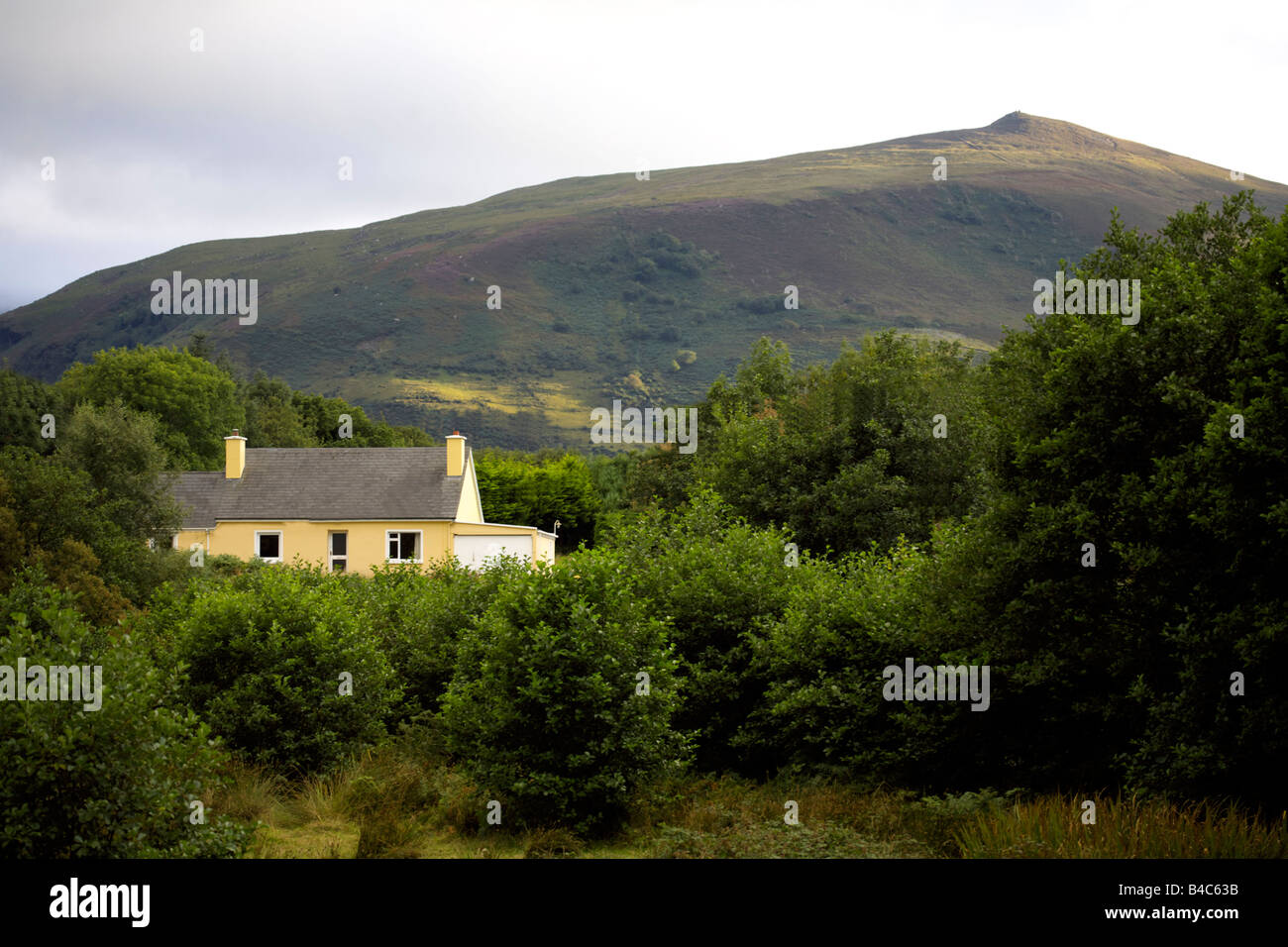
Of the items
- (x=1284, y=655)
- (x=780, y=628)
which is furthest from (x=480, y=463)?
(x=1284, y=655)

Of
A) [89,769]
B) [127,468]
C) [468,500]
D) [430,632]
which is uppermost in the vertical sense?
[127,468]

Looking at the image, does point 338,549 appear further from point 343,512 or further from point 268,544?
point 268,544

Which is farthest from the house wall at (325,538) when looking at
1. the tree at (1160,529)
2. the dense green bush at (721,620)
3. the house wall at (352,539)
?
the tree at (1160,529)

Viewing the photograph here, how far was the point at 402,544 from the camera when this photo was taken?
54906 millimetres

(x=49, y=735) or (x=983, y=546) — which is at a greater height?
(x=983, y=546)

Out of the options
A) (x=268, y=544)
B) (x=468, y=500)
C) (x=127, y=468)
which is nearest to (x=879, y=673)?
(x=127, y=468)

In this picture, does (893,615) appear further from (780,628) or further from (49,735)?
(49,735)

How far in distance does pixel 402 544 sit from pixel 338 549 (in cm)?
315

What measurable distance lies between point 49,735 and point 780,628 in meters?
10.4

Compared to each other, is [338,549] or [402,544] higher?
[402,544]

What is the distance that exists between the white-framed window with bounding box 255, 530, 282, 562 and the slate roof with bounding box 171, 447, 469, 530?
2.71ft

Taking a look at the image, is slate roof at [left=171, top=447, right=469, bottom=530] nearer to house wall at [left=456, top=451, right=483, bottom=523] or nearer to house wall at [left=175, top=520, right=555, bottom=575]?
house wall at [left=175, top=520, right=555, bottom=575]

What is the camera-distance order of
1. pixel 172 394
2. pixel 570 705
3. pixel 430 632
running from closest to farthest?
pixel 570 705, pixel 430 632, pixel 172 394

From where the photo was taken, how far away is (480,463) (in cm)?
9344
